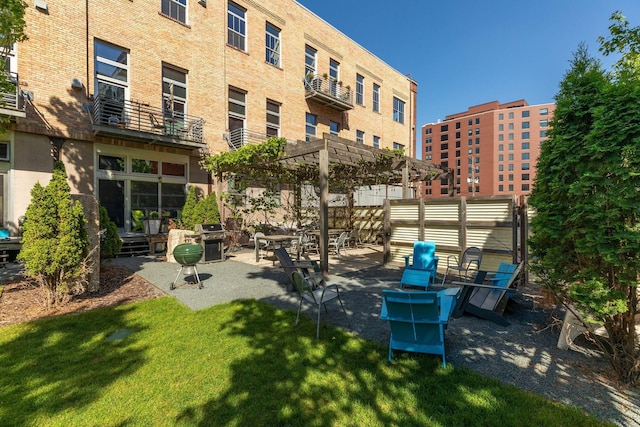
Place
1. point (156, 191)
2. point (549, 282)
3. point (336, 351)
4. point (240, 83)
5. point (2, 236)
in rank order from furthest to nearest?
point (240, 83)
point (156, 191)
point (2, 236)
point (336, 351)
point (549, 282)

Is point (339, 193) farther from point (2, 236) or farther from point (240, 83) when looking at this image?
point (2, 236)

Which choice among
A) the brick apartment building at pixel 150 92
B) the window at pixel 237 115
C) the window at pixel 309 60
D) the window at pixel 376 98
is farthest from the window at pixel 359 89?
the window at pixel 237 115

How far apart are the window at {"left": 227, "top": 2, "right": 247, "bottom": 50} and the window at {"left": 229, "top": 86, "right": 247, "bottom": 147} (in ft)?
7.18

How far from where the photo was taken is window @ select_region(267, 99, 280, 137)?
1527cm

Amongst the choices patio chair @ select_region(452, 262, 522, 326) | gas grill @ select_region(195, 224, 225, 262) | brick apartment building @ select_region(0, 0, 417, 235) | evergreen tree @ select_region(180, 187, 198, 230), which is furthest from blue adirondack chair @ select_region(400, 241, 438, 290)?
brick apartment building @ select_region(0, 0, 417, 235)

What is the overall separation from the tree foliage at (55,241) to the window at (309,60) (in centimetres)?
1460

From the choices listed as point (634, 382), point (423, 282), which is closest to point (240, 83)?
point (423, 282)

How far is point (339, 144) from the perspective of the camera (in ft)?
25.6

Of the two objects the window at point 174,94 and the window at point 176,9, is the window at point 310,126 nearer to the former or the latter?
the window at point 174,94

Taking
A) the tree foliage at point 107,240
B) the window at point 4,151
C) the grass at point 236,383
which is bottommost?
the grass at point 236,383

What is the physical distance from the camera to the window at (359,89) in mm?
20312

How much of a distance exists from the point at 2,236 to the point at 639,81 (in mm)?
13194

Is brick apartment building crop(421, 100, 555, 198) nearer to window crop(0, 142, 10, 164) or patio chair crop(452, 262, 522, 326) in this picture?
patio chair crop(452, 262, 522, 326)

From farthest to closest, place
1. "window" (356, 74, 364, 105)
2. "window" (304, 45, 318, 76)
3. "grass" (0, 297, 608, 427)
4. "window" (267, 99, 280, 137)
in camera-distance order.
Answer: "window" (356, 74, 364, 105)
"window" (304, 45, 318, 76)
"window" (267, 99, 280, 137)
"grass" (0, 297, 608, 427)
